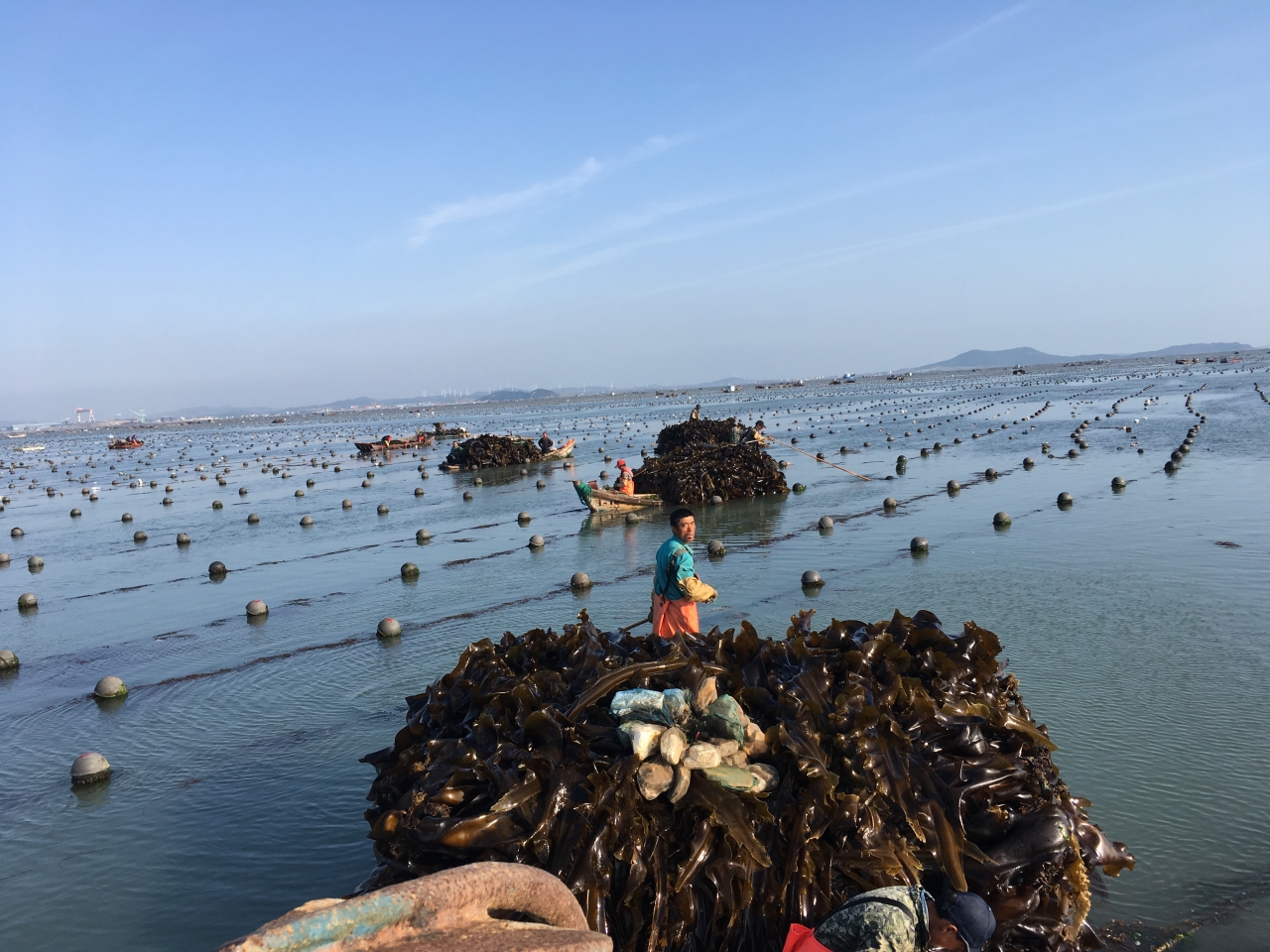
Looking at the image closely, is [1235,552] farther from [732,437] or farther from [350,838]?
[732,437]

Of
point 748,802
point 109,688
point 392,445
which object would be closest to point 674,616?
point 748,802

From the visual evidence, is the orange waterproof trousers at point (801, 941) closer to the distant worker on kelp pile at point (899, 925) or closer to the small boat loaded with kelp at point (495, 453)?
the distant worker on kelp pile at point (899, 925)

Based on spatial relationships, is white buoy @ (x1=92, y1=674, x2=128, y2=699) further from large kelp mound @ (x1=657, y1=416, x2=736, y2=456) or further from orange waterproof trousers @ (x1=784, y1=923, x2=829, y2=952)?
large kelp mound @ (x1=657, y1=416, x2=736, y2=456)

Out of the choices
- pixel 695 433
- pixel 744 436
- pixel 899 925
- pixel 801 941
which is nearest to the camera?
pixel 899 925

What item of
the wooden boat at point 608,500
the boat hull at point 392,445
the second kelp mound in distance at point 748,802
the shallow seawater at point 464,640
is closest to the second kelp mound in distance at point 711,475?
the shallow seawater at point 464,640

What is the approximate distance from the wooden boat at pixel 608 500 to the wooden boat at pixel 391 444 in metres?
33.5

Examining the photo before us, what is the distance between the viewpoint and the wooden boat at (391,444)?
55.2 meters

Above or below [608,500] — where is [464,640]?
below

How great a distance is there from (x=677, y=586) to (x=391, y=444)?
51.5 meters

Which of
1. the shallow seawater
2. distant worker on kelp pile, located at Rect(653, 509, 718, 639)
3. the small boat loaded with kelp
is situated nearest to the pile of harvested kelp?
the small boat loaded with kelp

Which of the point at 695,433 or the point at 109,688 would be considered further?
the point at 695,433

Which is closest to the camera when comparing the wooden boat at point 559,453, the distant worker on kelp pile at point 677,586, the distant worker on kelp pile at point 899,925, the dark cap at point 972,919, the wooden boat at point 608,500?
the distant worker on kelp pile at point 899,925

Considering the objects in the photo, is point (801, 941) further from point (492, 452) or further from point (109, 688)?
point (492, 452)

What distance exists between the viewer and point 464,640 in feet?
42.2
